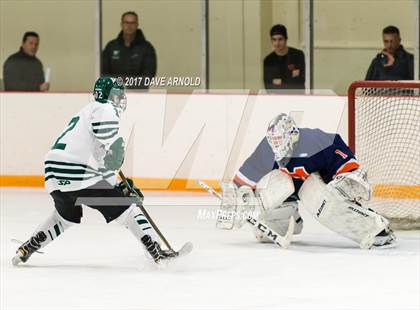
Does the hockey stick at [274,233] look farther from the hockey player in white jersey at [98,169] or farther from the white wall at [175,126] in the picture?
the white wall at [175,126]

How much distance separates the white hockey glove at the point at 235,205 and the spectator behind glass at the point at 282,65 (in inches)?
108

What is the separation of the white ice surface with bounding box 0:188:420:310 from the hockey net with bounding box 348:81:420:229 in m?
0.33

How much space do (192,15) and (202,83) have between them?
20.0 inches

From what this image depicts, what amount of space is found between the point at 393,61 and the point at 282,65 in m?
0.83

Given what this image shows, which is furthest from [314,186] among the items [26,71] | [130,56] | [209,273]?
[26,71]

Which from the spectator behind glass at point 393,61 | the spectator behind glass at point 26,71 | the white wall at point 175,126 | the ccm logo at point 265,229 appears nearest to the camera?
the ccm logo at point 265,229

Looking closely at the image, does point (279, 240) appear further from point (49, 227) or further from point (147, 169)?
point (147, 169)

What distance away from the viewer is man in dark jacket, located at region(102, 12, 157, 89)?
9.20m

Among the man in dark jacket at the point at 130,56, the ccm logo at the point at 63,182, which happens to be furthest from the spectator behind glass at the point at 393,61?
the ccm logo at the point at 63,182

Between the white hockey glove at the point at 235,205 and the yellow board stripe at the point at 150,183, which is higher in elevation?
the white hockey glove at the point at 235,205

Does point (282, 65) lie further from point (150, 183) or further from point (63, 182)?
point (63, 182)

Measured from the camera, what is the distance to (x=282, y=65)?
8.92 meters

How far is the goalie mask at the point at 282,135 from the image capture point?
6.16 meters

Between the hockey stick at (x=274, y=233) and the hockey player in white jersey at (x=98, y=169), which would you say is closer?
the hockey player in white jersey at (x=98, y=169)
